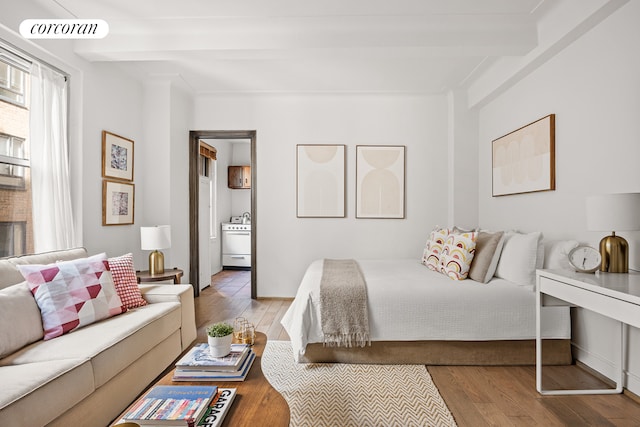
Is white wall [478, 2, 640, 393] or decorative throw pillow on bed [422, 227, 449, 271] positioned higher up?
white wall [478, 2, 640, 393]

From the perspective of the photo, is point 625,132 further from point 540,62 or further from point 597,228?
point 540,62

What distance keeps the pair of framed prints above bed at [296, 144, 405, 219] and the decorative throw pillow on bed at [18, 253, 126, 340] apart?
8.62ft

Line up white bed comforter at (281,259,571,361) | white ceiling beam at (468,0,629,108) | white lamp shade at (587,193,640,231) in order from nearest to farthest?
white lamp shade at (587,193,640,231) < white ceiling beam at (468,0,629,108) < white bed comforter at (281,259,571,361)

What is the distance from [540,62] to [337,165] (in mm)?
2376

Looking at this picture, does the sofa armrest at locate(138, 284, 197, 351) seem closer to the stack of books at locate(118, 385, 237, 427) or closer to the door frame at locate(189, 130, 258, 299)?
the stack of books at locate(118, 385, 237, 427)

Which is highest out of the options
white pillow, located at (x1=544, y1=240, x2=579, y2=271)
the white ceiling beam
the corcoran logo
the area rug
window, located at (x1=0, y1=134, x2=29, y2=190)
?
the white ceiling beam

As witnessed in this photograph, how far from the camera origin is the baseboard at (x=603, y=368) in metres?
2.17

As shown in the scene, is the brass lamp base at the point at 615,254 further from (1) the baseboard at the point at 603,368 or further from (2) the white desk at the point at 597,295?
(1) the baseboard at the point at 603,368

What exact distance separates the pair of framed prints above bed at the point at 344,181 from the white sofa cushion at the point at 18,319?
9.93 feet

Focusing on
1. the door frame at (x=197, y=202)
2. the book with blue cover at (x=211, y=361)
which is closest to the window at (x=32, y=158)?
the door frame at (x=197, y=202)

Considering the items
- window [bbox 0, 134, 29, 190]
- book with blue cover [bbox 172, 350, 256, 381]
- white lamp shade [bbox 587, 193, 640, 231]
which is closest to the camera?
book with blue cover [bbox 172, 350, 256, 381]

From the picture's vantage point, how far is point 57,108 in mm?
2893

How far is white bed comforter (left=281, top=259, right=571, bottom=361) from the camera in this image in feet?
8.42

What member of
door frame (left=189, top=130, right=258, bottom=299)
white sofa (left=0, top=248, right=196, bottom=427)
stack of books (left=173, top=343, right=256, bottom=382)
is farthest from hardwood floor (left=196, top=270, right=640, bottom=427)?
door frame (left=189, top=130, right=258, bottom=299)
